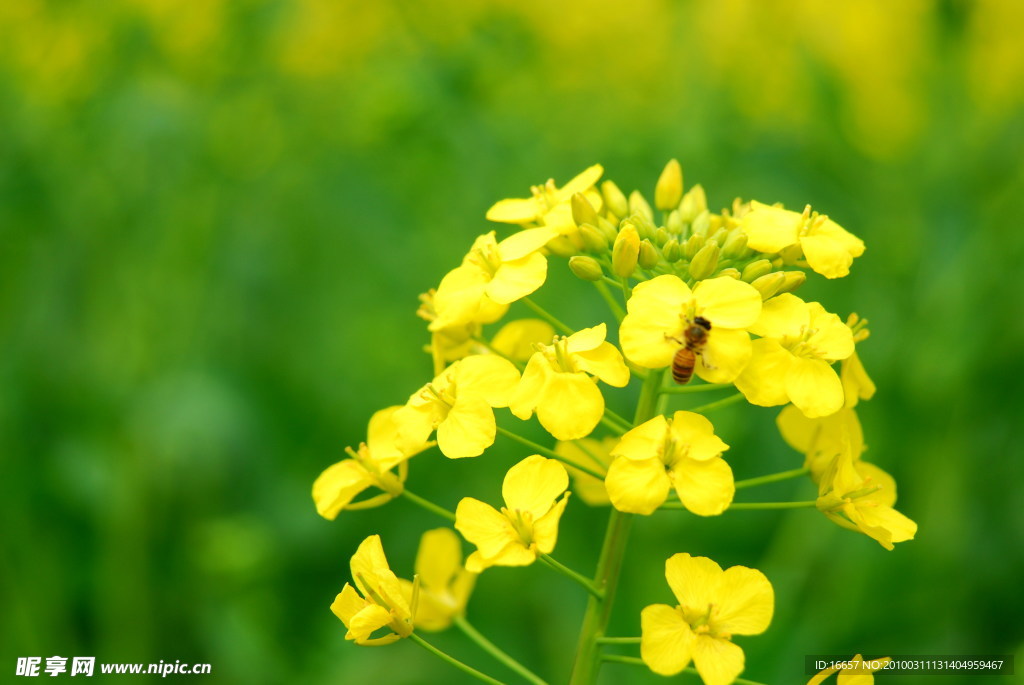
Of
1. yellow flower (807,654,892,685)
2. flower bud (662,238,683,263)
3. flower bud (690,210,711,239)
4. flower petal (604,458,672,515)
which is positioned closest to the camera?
flower petal (604,458,672,515)

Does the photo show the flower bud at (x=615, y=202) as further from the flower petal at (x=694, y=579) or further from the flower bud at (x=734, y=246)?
the flower petal at (x=694, y=579)

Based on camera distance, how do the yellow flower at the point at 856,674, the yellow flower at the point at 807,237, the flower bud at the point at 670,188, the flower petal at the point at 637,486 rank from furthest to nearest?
the flower bud at the point at 670,188, the yellow flower at the point at 807,237, the yellow flower at the point at 856,674, the flower petal at the point at 637,486

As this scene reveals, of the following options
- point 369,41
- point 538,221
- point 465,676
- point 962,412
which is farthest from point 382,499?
point 369,41

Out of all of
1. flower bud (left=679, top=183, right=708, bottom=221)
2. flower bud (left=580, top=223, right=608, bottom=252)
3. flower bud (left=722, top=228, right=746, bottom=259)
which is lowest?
flower bud (left=722, top=228, right=746, bottom=259)

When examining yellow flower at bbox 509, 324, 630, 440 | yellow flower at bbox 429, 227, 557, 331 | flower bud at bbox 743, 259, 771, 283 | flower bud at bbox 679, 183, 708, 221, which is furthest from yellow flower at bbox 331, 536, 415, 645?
flower bud at bbox 679, 183, 708, 221

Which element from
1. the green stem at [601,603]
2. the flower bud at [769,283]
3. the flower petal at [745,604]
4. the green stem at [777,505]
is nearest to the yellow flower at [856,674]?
the flower petal at [745,604]

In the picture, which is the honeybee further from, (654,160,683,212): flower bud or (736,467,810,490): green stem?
(654,160,683,212): flower bud

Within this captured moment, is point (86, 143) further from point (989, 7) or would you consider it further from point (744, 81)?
point (989, 7)
